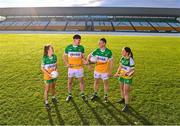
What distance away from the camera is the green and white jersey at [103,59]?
326 inches

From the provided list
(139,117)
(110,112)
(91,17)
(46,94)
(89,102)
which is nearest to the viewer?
(139,117)

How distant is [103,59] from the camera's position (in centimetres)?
826

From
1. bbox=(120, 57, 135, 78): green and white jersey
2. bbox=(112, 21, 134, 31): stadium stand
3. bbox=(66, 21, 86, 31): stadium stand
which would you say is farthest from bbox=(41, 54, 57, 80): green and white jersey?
bbox=(112, 21, 134, 31): stadium stand

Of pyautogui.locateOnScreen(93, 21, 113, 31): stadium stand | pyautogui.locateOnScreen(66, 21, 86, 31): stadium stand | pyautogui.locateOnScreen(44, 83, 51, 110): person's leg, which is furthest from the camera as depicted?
pyautogui.locateOnScreen(93, 21, 113, 31): stadium stand

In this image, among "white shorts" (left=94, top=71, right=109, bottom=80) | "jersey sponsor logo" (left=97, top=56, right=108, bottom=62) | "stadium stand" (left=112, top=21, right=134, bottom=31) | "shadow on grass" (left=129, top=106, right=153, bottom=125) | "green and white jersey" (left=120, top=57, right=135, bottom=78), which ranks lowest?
"shadow on grass" (left=129, top=106, right=153, bottom=125)

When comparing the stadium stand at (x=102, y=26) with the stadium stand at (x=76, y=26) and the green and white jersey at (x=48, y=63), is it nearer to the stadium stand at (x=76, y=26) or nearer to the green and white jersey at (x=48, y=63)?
the stadium stand at (x=76, y=26)

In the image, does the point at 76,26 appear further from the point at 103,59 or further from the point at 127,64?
the point at 127,64

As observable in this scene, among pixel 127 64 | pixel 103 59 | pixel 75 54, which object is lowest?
pixel 127 64

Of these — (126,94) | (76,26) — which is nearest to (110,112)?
(126,94)

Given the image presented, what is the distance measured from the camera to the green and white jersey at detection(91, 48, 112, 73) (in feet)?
27.1

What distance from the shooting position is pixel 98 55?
833 cm

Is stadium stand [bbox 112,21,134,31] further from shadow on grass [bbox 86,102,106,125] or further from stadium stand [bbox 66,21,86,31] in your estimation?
shadow on grass [bbox 86,102,106,125]

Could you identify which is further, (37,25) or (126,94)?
(37,25)

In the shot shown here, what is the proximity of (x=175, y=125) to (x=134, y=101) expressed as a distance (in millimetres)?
1796
